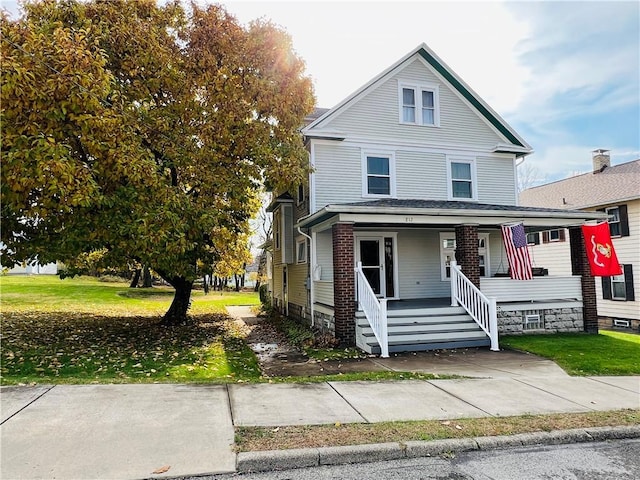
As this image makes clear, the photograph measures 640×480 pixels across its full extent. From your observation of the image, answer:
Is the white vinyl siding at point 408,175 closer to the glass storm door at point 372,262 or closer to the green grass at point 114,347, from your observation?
the glass storm door at point 372,262

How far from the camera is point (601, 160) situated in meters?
24.7

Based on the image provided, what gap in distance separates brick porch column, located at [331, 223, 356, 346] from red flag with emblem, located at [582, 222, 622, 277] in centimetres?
756

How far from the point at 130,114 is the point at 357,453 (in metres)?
10.1

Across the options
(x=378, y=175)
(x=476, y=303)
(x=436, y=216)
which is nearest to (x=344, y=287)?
(x=436, y=216)

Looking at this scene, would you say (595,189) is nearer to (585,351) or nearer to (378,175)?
(378,175)

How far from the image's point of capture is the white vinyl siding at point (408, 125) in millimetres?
14703

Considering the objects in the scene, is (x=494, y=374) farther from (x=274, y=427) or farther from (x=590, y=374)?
(x=274, y=427)

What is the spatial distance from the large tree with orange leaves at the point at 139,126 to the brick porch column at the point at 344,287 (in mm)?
2643

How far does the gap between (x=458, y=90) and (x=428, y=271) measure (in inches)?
270

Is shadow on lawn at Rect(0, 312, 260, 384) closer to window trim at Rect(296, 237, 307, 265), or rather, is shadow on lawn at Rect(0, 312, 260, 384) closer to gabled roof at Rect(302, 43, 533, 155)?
window trim at Rect(296, 237, 307, 265)

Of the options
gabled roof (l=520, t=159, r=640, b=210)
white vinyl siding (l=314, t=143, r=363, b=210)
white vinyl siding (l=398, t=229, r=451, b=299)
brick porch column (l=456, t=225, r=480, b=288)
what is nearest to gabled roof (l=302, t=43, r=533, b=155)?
white vinyl siding (l=314, t=143, r=363, b=210)

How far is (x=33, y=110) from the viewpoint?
8367 millimetres

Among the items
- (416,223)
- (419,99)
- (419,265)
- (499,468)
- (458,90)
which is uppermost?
(458,90)

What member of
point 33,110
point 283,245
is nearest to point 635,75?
point 283,245
